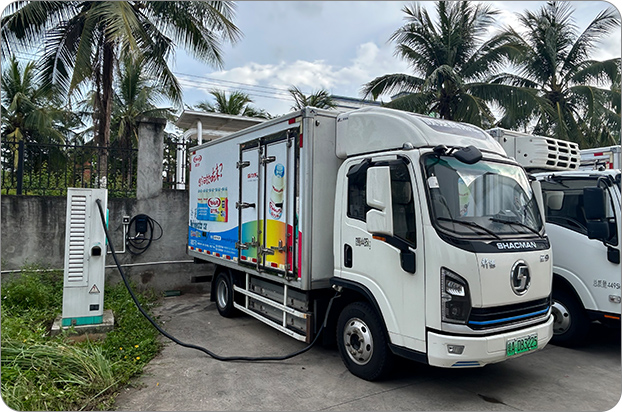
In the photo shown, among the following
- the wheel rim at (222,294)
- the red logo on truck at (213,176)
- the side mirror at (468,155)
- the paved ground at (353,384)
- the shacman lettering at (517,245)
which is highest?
the red logo on truck at (213,176)

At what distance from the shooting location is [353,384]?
4527 millimetres

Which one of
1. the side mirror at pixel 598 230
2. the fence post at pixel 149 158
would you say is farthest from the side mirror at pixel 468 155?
the fence post at pixel 149 158

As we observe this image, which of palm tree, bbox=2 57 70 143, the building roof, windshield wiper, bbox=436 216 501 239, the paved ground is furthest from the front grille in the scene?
palm tree, bbox=2 57 70 143

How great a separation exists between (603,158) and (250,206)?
6044 mm

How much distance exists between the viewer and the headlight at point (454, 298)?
380cm

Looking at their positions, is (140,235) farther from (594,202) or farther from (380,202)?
(594,202)

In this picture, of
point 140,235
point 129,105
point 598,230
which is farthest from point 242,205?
point 129,105

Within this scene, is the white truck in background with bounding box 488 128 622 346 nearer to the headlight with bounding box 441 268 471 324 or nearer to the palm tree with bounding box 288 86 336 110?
the headlight with bounding box 441 268 471 324

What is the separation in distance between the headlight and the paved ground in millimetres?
911

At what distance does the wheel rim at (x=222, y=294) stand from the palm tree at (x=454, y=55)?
31.6ft

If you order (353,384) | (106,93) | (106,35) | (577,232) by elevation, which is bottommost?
(353,384)

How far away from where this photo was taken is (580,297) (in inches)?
222

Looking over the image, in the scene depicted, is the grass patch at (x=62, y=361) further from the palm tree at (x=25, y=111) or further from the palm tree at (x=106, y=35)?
the palm tree at (x=25, y=111)

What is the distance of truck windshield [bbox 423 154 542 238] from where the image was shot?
157 inches
